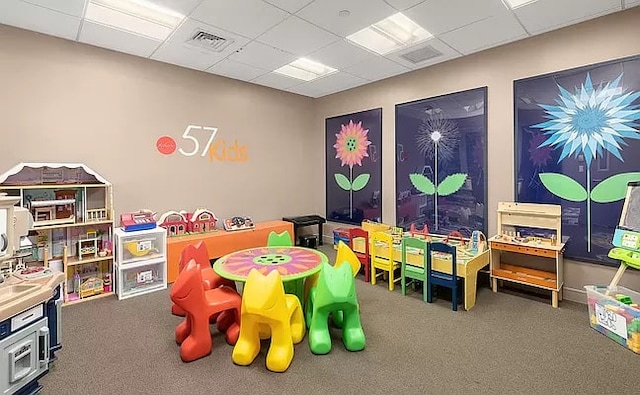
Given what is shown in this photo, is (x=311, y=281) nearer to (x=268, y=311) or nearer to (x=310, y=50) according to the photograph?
(x=268, y=311)

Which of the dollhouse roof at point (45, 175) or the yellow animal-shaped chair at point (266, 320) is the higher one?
the dollhouse roof at point (45, 175)

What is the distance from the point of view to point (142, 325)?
3090mm

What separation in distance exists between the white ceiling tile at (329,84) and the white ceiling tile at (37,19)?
324 cm

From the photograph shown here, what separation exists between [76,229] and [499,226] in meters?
5.19

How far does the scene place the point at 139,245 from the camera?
3.92 meters

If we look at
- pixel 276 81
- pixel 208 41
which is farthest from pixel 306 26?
pixel 276 81

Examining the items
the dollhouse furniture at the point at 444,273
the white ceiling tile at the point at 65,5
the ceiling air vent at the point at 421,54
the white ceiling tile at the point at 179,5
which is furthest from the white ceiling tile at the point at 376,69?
the white ceiling tile at the point at 65,5

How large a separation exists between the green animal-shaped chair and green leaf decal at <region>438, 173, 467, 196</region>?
8.41 feet

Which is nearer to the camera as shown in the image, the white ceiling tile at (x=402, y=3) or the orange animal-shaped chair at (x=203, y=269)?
the white ceiling tile at (x=402, y=3)

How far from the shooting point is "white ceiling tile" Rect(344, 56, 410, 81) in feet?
14.8

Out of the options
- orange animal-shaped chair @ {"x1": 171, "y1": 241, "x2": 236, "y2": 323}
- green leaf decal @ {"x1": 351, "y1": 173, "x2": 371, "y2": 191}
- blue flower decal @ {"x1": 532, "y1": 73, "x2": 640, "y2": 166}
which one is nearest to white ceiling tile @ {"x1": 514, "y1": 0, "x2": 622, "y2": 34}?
blue flower decal @ {"x1": 532, "y1": 73, "x2": 640, "y2": 166}

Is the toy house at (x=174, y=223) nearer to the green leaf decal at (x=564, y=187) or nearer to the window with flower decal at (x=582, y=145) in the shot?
the window with flower decal at (x=582, y=145)

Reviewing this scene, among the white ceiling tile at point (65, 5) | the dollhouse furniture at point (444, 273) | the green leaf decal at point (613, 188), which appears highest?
the white ceiling tile at point (65, 5)

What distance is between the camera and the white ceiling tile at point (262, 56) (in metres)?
4.04
